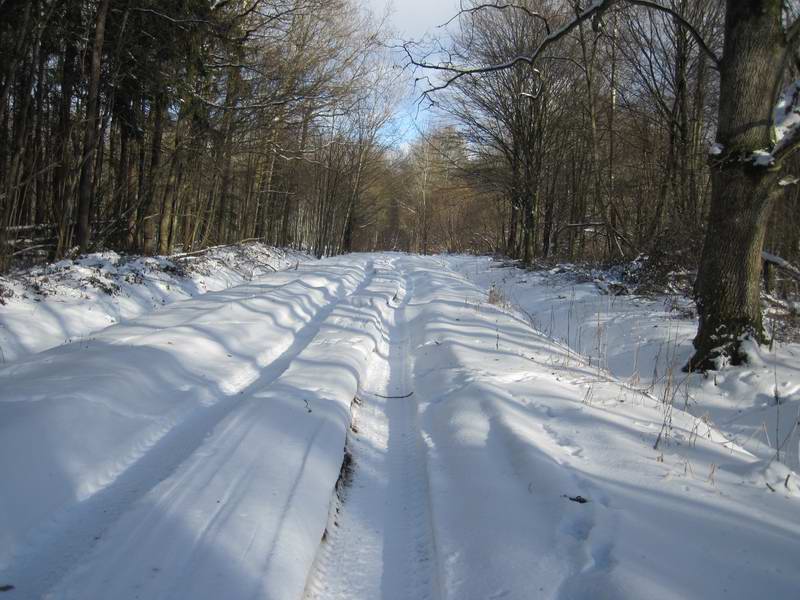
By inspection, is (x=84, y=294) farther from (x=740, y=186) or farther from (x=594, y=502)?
(x=740, y=186)

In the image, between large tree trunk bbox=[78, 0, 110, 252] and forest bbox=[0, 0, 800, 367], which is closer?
forest bbox=[0, 0, 800, 367]

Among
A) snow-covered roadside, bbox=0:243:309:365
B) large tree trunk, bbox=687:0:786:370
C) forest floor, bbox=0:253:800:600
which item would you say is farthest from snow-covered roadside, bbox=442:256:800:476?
snow-covered roadside, bbox=0:243:309:365

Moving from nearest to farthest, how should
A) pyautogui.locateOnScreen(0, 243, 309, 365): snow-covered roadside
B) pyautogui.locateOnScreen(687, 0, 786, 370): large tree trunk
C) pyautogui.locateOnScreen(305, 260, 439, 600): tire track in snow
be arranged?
pyautogui.locateOnScreen(305, 260, 439, 600): tire track in snow, pyautogui.locateOnScreen(687, 0, 786, 370): large tree trunk, pyautogui.locateOnScreen(0, 243, 309, 365): snow-covered roadside

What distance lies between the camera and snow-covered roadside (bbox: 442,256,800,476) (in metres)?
4.62

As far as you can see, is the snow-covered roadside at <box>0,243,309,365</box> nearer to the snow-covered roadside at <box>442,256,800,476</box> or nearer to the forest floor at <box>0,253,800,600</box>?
the forest floor at <box>0,253,800,600</box>

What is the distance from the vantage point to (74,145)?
33.8ft

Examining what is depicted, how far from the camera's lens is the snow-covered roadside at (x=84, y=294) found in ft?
20.1

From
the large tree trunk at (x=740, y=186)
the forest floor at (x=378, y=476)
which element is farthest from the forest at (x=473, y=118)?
the forest floor at (x=378, y=476)

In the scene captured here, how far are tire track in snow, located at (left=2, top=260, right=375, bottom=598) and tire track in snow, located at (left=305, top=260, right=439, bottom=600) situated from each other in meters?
1.00

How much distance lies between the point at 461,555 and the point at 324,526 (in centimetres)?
77

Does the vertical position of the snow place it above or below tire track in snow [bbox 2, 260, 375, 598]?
above

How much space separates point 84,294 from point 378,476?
6732 mm

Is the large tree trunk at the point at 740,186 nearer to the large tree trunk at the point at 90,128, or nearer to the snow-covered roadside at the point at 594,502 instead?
the snow-covered roadside at the point at 594,502

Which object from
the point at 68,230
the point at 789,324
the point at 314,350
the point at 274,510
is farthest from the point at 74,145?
the point at 789,324
